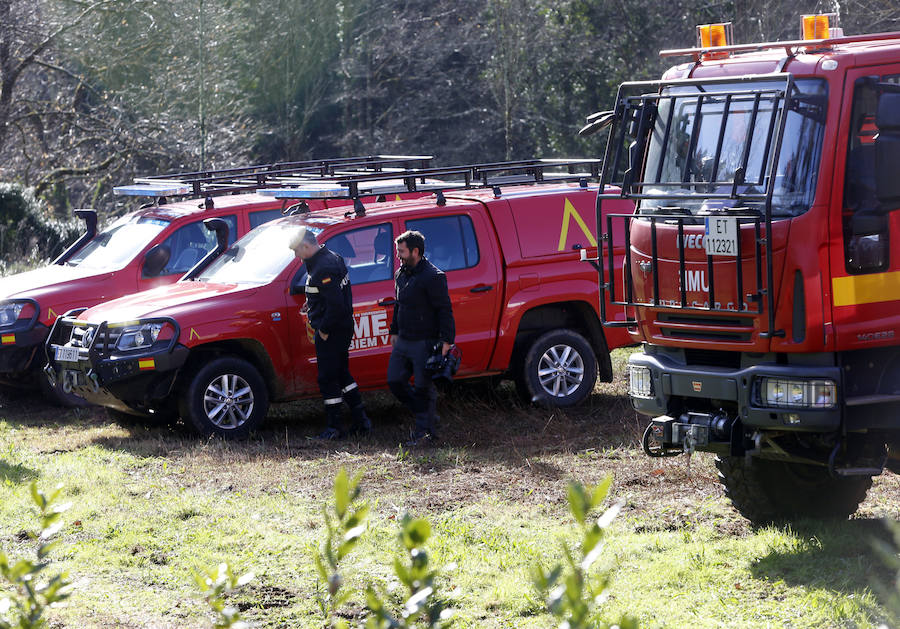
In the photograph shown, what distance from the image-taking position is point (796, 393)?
18.6 feet

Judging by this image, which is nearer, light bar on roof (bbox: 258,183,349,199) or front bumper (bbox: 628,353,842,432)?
front bumper (bbox: 628,353,842,432)

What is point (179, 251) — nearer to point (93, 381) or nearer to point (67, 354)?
point (67, 354)

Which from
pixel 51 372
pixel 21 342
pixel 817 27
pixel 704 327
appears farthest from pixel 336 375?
pixel 817 27

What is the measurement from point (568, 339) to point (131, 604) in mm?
5427

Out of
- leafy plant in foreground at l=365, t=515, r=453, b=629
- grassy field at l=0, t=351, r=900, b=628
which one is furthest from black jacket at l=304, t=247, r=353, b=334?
leafy plant in foreground at l=365, t=515, r=453, b=629

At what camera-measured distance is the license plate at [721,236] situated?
5.80 m

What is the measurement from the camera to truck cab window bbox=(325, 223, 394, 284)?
9723mm

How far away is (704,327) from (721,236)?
55 cm

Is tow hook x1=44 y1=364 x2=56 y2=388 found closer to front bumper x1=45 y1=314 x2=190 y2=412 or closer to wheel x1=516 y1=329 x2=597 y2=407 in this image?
front bumper x1=45 y1=314 x2=190 y2=412

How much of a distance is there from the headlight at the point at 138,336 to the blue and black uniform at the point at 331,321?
3.99ft

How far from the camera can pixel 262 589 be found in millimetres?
5777

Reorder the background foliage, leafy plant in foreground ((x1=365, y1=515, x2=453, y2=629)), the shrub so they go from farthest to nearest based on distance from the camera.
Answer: the background foliage < the shrub < leafy plant in foreground ((x1=365, y1=515, x2=453, y2=629))

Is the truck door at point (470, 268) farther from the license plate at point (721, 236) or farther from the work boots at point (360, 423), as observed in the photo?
the license plate at point (721, 236)

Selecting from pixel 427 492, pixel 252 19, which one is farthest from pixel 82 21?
pixel 427 492
